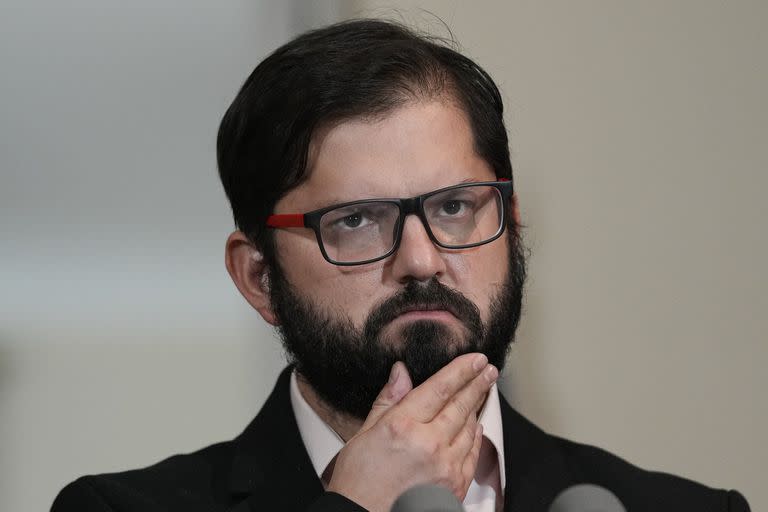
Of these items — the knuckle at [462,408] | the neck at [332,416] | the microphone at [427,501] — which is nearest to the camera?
the microphone at [427,501]

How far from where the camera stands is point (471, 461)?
5.97 feet

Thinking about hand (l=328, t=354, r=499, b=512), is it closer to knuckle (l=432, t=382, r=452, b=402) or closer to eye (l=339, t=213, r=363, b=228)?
knuckle (l=432, t=382, r=452, b=402)

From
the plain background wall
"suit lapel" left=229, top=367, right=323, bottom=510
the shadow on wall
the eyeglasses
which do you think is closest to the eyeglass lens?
the eyeglasses

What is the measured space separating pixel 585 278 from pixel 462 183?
134cm

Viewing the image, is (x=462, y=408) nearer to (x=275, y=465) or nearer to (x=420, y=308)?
(x=420, y=308)

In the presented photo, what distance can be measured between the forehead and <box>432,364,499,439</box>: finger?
32 centimetres

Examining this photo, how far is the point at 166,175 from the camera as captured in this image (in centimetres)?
349

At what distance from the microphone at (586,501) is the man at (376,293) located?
1.83ft

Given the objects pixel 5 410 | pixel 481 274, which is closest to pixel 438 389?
pixel 481 274

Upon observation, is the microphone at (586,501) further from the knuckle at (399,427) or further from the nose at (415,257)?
the nose at (415,257)

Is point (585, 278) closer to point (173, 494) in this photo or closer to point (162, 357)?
point (162, 357)

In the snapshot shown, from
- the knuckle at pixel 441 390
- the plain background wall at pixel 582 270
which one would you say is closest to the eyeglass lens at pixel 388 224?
the knuckle at pixel 441 390

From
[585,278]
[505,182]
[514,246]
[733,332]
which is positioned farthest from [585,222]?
[505,182]

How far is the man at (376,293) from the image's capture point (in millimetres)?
1853
